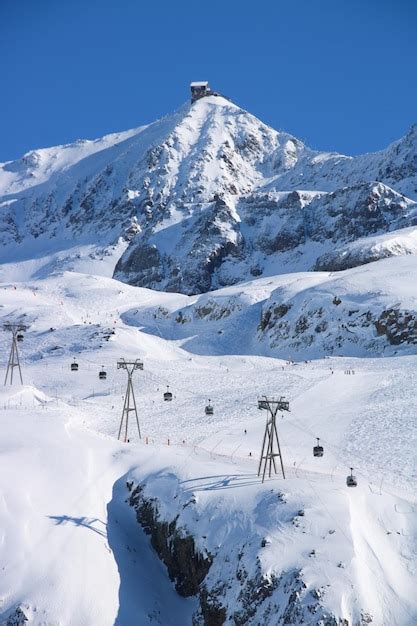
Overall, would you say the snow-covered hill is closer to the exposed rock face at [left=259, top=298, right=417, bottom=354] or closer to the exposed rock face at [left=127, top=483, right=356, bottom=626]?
the exposed rock face at [left=127, top=483, right=356, bottom=626]

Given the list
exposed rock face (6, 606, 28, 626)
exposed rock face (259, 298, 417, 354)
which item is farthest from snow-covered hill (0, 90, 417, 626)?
exposed rock face (259, 298, 417, 354)

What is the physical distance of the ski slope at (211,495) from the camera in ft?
Answer: 103

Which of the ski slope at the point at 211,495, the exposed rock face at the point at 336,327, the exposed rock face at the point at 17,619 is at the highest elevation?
the exposed rock face at the point at 336,327

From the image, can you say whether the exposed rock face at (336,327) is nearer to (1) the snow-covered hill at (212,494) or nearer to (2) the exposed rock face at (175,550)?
(1) the snow-covered hill at (212,494)

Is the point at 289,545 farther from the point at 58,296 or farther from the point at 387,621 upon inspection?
the point at 58,296

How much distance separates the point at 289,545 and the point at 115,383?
149 ft

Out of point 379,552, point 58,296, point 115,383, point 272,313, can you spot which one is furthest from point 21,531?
point 58,296

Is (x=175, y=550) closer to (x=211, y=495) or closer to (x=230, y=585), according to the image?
(x=211, y=495)

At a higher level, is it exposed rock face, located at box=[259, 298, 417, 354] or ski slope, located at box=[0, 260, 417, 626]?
exposed rock face, located at box=[259, 298, 417, 354]

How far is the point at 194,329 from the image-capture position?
116312mm

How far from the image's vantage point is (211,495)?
122ft

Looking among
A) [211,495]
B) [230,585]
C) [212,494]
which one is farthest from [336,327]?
[230,585]

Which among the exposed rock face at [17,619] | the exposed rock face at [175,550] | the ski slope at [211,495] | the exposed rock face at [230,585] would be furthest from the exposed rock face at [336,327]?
the exposed rock face at [17,619]

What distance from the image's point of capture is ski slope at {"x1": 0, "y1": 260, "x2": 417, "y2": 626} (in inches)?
1234
